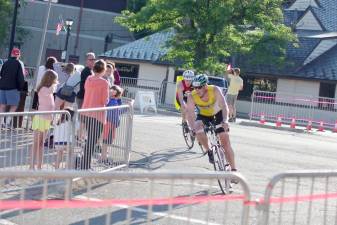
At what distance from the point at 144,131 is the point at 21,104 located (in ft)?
14.4

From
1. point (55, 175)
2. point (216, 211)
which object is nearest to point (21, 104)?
point (216, 211)

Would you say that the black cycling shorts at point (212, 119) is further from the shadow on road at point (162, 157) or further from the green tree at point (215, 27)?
the green tree at point (215, 27)

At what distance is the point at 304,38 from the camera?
153 feet

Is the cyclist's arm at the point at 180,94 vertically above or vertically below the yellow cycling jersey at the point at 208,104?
above

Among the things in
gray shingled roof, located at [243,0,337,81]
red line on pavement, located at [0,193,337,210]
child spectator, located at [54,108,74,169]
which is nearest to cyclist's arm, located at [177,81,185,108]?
child spectator, located at [54,108,74,169]

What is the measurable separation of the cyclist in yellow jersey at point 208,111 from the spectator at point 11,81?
5415 millimetres

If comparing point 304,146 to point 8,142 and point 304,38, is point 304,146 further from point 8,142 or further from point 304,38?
point 304,38

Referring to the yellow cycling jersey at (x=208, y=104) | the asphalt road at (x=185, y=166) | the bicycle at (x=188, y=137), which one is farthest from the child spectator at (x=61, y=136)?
the bicycle at (x=188, y=137)

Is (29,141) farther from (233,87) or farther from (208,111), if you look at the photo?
(233,87)

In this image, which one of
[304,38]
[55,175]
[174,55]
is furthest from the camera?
[304,38]

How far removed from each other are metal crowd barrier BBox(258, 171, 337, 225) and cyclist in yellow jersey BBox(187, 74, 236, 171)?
15.1 feet

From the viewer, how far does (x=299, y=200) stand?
6098 mm

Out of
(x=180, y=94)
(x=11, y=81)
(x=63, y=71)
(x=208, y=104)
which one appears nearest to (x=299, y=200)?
(x=208, y=104)

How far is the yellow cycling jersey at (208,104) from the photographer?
1208 cm
